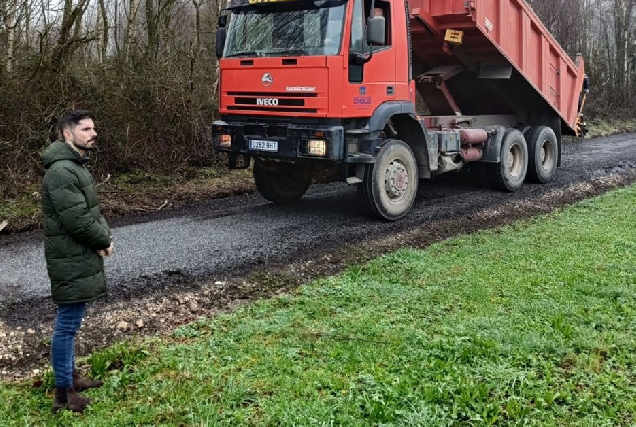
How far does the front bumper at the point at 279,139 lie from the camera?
7305 mm

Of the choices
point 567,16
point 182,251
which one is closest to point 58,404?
point 182,251

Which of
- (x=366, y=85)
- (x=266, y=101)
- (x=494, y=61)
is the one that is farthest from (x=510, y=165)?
(x=266, y=101)

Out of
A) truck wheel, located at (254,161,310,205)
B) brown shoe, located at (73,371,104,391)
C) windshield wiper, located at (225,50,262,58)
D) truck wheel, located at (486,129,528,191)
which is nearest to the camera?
brown shoe, located at (73,371,104,391)

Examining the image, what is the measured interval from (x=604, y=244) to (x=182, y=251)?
4.55 m

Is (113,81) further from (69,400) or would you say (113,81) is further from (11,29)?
(69,400)

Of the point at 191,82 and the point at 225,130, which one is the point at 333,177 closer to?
the point at 225,130

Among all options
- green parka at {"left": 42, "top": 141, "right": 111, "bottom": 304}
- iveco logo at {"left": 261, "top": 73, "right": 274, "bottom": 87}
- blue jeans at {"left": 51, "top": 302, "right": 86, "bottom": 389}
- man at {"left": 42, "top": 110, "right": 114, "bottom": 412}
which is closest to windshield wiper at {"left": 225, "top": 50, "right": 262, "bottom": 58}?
iveco logo at {"left": 261, "top": 73, "right": 274, "bottom": 87}

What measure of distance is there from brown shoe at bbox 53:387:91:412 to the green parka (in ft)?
1.67

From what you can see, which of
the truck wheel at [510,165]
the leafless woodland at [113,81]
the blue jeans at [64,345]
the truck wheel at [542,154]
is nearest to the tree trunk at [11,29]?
the leafless woodland at [113,81]

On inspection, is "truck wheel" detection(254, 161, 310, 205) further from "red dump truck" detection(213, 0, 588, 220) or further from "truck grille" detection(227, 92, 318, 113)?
"truck grille" detection(227, 92, 318, 113)

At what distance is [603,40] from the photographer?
2898cm

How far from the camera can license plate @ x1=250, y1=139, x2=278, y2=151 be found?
774cm

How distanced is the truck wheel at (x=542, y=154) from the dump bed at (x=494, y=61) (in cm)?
46

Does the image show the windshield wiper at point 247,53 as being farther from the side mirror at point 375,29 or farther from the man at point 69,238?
the man at point 69,238
